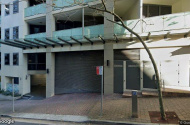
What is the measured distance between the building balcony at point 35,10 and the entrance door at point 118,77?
32.4ft

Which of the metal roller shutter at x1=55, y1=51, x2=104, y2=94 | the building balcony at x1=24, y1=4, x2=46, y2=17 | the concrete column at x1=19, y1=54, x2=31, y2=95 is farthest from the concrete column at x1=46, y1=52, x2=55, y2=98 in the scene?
the building balcony at x1=24, y1=4, x2=46, y2=17

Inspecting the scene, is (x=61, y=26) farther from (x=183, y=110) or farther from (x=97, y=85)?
(x=183, y=110)

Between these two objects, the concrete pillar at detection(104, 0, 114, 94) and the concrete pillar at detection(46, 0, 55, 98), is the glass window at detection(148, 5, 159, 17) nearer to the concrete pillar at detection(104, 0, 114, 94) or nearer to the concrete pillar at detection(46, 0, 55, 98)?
the concrete pillar at detection(104, 0, 114, 94)

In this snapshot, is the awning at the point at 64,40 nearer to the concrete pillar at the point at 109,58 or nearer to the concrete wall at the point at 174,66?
the concrete pillar at the point at 109,58

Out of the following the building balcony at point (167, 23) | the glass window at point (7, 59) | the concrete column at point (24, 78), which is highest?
the building balcony at point (167, 23)

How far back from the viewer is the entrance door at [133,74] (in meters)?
9.75

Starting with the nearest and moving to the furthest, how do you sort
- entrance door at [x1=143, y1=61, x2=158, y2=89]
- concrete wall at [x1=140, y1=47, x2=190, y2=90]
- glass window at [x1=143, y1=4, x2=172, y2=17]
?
concrete wall at [x1=140, y1=47, x2=190, y2=90]
entrance door at [x1=143, y1=61, x2=158, y2=89]
glass window at [x1=143, y1=4, x2=172, y2=17]

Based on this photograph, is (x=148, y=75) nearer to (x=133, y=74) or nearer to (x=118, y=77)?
(x=133, y=74)

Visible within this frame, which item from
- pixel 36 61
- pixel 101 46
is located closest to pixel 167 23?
pixel 101 46

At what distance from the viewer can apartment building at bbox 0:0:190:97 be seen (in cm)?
891

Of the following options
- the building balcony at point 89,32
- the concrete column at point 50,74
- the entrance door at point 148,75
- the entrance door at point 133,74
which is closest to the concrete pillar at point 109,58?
the building balcony at point 89,32

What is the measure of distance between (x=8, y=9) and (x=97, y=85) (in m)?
15.6

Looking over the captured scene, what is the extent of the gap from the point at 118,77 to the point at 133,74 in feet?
3.92

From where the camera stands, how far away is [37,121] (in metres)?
6.53
